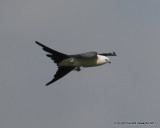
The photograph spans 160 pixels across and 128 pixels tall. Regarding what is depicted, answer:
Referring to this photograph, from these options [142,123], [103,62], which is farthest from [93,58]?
[142,123]

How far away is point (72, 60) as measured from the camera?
265ft

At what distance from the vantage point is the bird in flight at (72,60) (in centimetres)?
8031

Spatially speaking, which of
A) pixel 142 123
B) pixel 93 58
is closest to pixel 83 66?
pixel 93 58

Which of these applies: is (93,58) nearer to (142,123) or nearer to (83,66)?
(83,66)

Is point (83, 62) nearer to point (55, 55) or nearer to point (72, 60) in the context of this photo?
point (72, 60)

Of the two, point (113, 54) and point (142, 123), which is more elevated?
point (113, 54)

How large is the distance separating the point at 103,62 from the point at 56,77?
474 cm

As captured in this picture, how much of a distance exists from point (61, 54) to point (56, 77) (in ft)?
8.70

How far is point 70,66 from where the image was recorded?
3214 inches

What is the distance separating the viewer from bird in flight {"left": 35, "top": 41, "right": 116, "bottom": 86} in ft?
263

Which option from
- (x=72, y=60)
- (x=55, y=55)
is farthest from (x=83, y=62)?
(x=55, y=55)

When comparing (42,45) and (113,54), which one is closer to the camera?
(42,45)

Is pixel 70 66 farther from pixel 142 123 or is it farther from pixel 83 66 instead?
pixel 142 123

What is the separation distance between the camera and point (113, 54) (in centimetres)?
8538
